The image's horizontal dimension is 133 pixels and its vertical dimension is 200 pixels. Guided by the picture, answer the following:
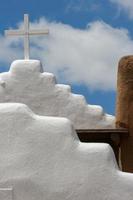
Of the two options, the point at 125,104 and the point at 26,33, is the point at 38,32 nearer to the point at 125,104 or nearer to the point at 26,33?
the point at 26,33

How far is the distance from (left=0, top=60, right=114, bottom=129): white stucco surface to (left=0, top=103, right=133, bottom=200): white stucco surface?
280 inches

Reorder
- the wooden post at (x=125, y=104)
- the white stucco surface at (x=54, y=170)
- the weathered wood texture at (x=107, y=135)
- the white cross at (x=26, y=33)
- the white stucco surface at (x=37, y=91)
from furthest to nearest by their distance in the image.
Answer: the white cross at (x=26, y=33)
the white stucco surface at (x=37, y=91)
the weathered wood texture at (x=107, y=135)
the wooden post at (x=125, y=104)
the white stucco surface at (x=54, y=170)

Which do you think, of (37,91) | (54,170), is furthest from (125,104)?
(54,170)

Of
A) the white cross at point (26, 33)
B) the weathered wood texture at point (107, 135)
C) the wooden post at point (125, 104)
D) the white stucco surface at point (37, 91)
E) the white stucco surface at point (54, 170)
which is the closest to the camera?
the white stucco surface at point (54, 170)

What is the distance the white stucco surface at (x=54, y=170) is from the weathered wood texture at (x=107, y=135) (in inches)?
194

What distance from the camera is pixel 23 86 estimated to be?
15.9 metres

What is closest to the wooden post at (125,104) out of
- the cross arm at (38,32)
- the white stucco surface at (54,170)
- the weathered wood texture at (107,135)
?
the weathered wood texture at (107,135)

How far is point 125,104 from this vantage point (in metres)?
14.0

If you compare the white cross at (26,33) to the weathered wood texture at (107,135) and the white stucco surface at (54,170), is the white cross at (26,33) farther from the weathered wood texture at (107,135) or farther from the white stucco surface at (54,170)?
the white stucco surface at (54,170)

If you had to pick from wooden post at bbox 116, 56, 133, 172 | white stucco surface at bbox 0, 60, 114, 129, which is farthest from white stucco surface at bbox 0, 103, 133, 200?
white stucco surface at bbox 0, 60, 114, 129

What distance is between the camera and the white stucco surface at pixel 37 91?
1584 cm

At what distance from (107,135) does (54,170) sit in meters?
5.56

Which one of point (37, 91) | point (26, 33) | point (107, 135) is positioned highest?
point (26, 33)

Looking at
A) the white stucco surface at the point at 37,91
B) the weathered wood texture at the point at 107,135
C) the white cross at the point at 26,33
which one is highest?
the white cross at the point at 26,33
